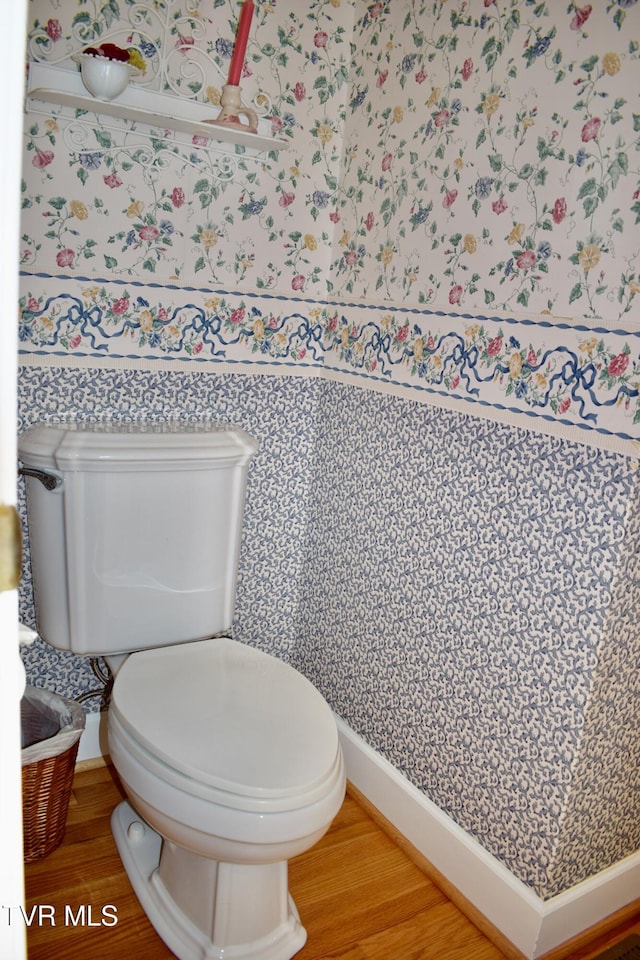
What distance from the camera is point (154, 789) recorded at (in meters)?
1.25

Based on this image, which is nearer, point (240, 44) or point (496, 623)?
point (496, 623)

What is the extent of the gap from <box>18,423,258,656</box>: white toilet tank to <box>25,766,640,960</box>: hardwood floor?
0.43 m

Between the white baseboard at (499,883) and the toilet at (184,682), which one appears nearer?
the toilet at (184,682)

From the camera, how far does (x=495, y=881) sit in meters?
1.48

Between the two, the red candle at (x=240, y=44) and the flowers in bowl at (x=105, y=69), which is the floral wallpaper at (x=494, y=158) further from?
the flowers in bowl at (x=105, y=69)

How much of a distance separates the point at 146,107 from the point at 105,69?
0.16 m

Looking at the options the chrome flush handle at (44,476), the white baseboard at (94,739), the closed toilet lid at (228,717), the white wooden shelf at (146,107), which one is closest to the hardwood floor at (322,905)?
the white baseboard at (94,739)

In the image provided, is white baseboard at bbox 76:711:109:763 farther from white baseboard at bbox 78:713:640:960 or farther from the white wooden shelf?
the white wooden shelf

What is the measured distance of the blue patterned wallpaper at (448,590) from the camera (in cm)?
130

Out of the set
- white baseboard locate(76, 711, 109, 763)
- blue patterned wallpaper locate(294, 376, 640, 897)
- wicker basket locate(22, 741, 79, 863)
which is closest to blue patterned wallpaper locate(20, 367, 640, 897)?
blue patterned wallpaper locate(294, 376, 640, 897)

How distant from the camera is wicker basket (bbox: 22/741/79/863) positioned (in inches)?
58.9

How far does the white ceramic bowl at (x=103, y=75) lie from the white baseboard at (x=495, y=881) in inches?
61.0

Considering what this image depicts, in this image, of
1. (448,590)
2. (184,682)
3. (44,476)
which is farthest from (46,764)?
(448,590)

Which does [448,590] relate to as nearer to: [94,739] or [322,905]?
[322,905]
